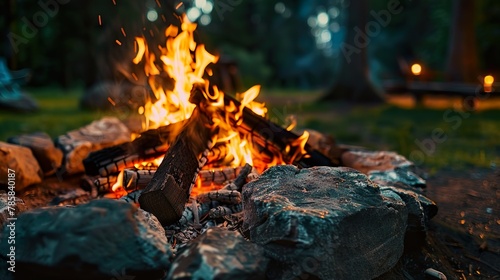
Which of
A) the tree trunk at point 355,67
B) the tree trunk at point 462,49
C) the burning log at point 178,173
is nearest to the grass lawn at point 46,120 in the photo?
the burning log at point 178,173

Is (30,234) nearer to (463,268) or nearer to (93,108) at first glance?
(463,268)

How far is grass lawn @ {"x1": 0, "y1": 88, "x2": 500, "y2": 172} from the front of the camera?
659cm

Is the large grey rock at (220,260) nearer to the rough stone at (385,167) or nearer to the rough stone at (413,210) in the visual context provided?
the rough stone at (413,210)

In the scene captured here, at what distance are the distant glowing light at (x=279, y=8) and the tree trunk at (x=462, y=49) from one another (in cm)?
1535

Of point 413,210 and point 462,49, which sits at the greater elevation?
point 413,210

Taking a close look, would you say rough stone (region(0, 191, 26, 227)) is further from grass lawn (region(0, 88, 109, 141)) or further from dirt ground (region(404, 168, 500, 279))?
grass lawn (region(0, 88, 109, 141))

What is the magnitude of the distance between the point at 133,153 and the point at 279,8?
27247 mm

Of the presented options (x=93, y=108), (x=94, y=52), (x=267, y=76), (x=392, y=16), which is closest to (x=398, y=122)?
(x=93, y=108)

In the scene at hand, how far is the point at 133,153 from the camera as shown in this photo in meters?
4.07

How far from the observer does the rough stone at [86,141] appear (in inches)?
189

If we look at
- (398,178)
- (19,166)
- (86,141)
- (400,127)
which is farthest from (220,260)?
(400,127)

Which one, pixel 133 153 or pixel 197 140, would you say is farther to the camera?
pixel 133 153

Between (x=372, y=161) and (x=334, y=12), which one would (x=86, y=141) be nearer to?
(x=372, y=161)

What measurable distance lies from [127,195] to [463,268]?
2485 mm
